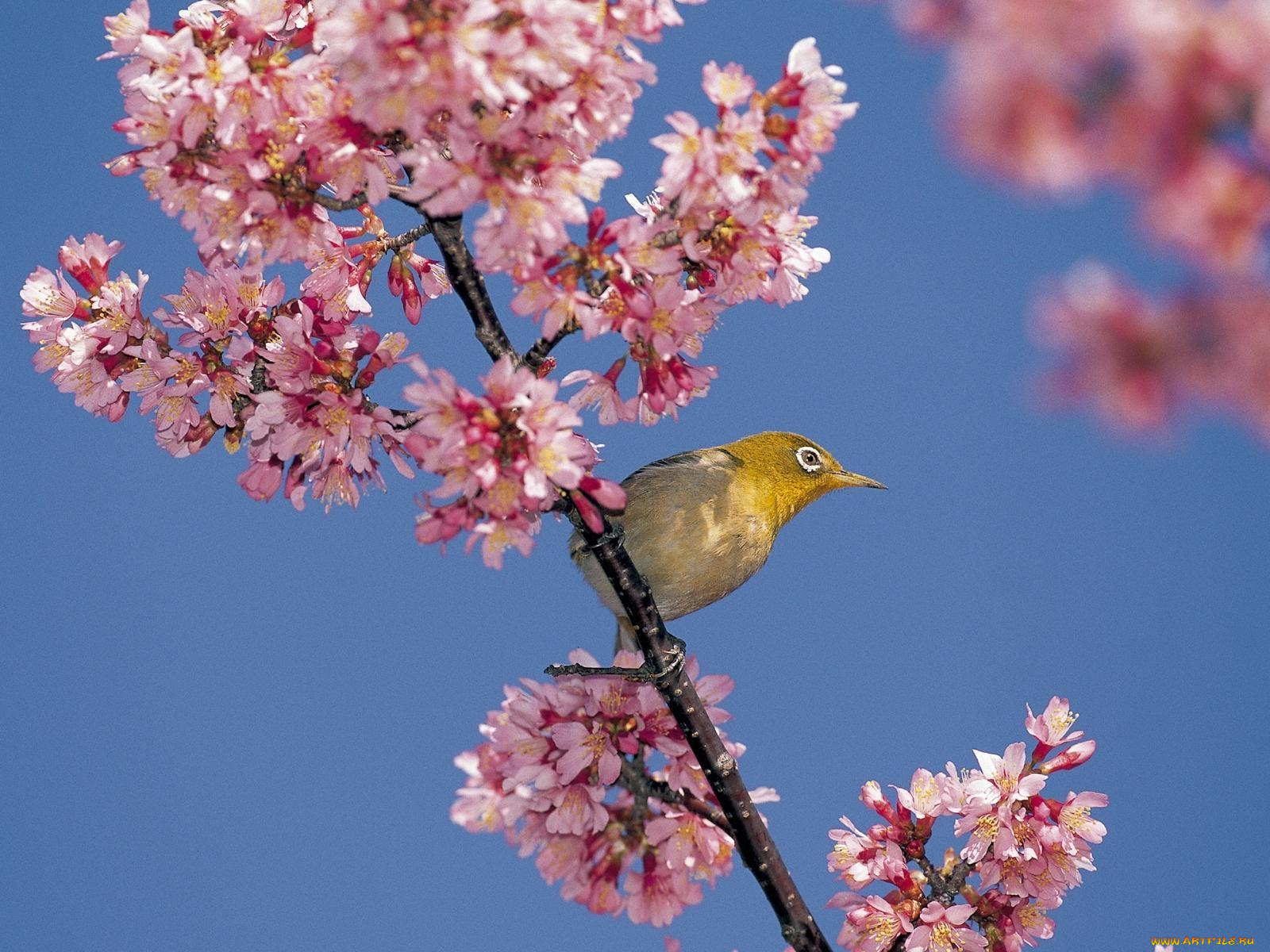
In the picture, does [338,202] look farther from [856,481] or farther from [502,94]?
[856,481]

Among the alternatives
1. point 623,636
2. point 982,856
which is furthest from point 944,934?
point 623,636

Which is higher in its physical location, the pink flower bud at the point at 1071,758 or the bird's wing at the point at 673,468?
the bird's wing at the point at 673,468

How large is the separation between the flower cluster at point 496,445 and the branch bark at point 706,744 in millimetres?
584

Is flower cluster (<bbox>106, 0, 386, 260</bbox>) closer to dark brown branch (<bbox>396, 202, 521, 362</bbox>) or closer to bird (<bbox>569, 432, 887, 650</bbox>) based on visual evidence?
dark brown branch (<bbox>396, 202, 521, 362</bbox>)

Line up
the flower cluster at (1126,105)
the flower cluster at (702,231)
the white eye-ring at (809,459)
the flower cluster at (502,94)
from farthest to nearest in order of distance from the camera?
the white eye-ring at (809,459)
the flower cluster at (702,231)
the flower cluster at (502,94)
the flower cluster at (1126,105)

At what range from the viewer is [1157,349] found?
134 centimetres

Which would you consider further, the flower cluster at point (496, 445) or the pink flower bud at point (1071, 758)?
the pink flower bud at point (1071, 758)

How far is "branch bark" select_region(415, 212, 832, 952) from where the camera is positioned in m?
3.36

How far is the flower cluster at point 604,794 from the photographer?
3.63 meters

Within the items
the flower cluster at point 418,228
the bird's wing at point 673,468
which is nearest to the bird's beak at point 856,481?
the bird's wing at point 673,468

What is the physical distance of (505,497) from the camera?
259cm

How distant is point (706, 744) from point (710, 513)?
4.47 feet

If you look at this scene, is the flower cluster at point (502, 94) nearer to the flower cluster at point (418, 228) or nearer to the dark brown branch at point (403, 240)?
the flower cluster at point (418, 228)

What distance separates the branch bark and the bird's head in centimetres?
138
